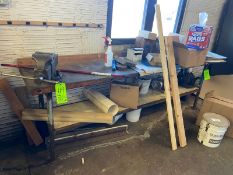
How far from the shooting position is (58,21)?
1.78 m

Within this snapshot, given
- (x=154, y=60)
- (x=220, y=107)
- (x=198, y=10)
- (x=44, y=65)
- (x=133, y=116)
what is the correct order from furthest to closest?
(x=198, y=10) < (x=133, y=116) < (x=220, y=107) < (x=154, y=60) < (x=44, y=65)

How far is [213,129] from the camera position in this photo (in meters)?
2.01

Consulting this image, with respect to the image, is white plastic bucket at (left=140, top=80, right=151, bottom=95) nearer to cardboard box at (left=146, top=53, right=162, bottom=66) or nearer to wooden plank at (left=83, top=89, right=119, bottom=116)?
cardboard box at (left=146, top=53, right=162, bottom=66)

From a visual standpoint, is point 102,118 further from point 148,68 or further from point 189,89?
point 189,89

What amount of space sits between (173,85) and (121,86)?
0.54 m

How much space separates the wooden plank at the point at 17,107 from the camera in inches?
63.7

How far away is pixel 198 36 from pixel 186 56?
23 centimetres

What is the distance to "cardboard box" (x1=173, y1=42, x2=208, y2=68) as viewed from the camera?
7.09ft

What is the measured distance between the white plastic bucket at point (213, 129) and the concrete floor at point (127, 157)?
70mm

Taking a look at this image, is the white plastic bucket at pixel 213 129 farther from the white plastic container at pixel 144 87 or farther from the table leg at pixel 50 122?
the table leg at pixel 50 122

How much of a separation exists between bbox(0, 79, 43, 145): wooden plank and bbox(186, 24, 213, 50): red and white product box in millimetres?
1756

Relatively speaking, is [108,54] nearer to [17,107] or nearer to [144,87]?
[144,87]

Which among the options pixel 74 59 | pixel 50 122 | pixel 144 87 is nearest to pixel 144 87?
pixel 144 87

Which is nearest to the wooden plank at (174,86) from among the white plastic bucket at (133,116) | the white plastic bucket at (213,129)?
the white plastic bucket at (213,129)
